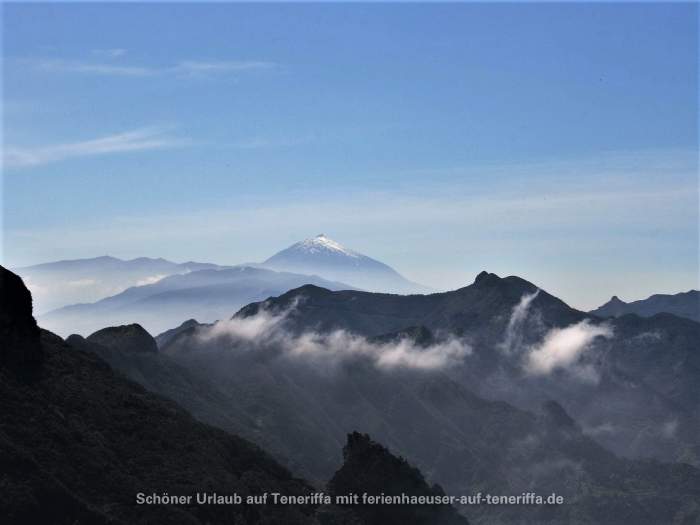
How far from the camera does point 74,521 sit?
180 metres

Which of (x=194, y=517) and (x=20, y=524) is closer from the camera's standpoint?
(x=20, y=524)

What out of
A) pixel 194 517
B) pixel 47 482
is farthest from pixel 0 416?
pixel 194 517

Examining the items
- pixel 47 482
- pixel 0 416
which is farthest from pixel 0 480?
pixel 0 416

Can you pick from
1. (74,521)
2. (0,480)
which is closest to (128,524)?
(74,521)

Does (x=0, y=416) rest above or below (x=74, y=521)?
above

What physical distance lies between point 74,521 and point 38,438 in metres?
24.0

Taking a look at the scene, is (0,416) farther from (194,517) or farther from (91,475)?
(194,517)

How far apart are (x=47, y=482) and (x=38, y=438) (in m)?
16.2

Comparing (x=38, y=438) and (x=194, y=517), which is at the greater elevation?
(x=38, y=438)

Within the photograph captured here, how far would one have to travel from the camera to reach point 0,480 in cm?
17950

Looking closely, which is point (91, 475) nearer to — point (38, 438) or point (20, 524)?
point (38, 438)

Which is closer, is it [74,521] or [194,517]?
[74,521]

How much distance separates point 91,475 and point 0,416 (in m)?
19.0

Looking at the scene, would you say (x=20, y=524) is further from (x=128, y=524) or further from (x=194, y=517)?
(x=194, y=517)
